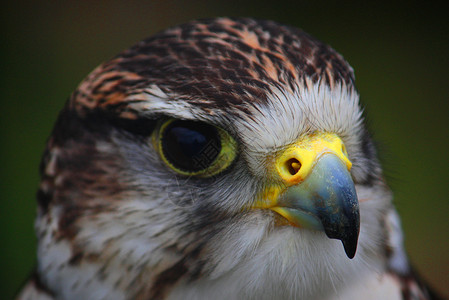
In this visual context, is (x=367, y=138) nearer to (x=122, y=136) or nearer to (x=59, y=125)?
(x=122, y=136)

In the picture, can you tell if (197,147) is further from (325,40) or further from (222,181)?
(325,40)

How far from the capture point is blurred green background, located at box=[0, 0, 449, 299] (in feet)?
16.5

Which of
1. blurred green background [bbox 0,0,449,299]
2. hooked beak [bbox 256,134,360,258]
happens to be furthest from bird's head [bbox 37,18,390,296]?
blurred green background [bbox 0,0,449,299]

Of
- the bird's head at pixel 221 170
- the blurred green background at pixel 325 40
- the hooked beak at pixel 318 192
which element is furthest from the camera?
the blurred green background at pixel 325 40

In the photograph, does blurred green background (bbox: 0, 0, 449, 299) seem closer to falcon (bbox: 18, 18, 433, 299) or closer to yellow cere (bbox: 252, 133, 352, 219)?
falcon (bbox: 18, 18, 433, 299)

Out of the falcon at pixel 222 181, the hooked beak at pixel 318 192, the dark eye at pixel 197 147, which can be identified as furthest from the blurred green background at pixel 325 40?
the hooked beak at pixel 318 192

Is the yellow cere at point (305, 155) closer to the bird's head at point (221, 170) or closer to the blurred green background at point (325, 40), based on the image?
the bird's head at point (221, 170)

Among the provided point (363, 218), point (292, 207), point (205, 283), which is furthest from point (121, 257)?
point (363, 218)

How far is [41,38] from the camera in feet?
18.9

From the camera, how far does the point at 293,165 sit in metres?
1.68

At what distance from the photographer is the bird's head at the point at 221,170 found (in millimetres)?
1704

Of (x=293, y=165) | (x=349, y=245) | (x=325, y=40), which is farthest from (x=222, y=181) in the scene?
(x=325, y=40)

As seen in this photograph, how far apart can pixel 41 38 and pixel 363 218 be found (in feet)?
15.5

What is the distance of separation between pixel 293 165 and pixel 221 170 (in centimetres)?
23
